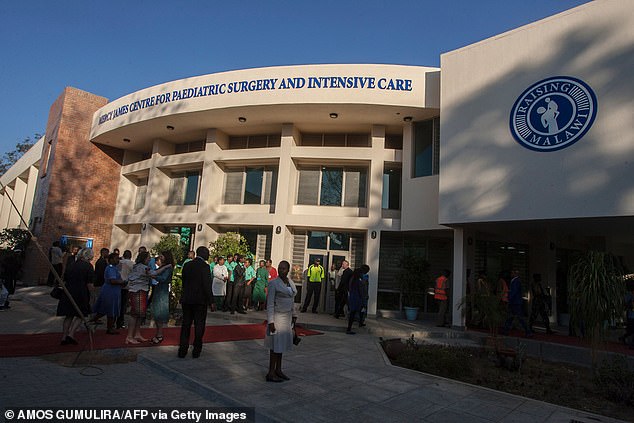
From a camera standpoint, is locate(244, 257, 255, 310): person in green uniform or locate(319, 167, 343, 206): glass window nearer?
locate(244, 257, 255, 310): person in green uniform

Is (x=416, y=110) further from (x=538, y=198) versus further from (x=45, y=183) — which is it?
(x=45, y=183)

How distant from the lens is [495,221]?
1012 cm

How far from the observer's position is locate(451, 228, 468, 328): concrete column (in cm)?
1128

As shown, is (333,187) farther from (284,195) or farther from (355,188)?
(284,195)

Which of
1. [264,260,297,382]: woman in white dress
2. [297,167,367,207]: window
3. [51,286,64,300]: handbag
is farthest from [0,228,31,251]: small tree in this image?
[264,260,297,382]: woman in white dress

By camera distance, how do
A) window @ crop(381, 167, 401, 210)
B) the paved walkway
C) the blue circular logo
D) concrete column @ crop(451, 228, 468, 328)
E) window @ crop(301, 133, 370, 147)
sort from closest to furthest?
the paved walkway < the blue circular logo < concrete column @ crop(451, 228, 468, 328) < window @ crop(381, 167, 401, 210) < window @ crop(301, 133, 370, 147)

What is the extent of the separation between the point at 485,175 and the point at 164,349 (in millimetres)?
8727

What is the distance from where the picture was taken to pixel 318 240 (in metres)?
15.2

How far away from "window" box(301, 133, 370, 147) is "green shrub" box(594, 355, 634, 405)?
35.7 ft

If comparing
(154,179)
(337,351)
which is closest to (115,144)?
(154,179)

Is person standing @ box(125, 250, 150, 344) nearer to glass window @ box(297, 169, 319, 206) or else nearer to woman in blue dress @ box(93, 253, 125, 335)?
woman in blue dress @ box(93, 253, 125, 335)

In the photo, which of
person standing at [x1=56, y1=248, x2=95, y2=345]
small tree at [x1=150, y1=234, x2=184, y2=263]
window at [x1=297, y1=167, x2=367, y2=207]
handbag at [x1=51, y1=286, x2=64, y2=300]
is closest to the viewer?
person standing at [x1=56, y1=248, x2=95, y2=345]

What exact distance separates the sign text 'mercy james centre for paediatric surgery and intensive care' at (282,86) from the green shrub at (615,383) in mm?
9436

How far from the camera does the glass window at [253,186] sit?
16172mm
